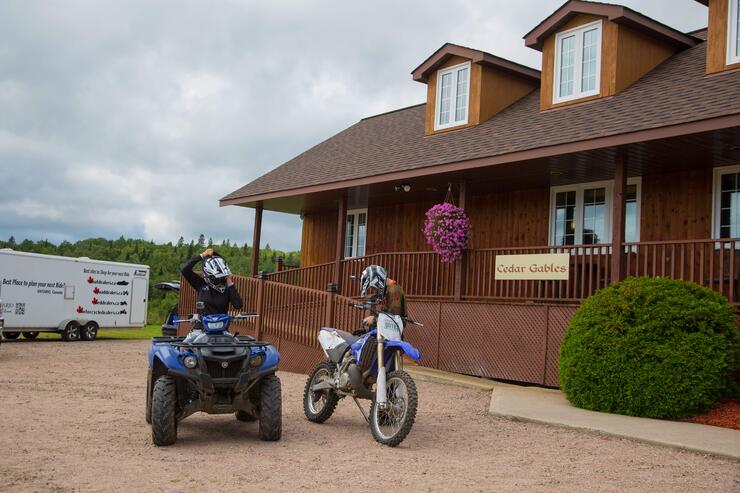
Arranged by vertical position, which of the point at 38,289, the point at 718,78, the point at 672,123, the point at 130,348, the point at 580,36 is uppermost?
the point at 580,36

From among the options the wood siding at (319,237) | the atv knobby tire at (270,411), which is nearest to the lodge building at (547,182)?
the wood siding at (319,237)

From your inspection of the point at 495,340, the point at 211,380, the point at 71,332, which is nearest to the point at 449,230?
the point at 495,340

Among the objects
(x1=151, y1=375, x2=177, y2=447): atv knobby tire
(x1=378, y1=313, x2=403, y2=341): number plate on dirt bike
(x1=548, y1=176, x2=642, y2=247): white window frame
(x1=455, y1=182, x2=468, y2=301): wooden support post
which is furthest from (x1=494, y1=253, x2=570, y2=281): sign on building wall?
(x1=151, y1=375, x2=177, y2=447): atv knobby tire

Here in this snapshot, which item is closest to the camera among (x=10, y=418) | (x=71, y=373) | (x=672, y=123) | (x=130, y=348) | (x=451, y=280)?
(x=10, y=418)

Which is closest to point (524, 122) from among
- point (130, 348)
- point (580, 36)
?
point (580, 36)

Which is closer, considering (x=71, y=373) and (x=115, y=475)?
(x=115, y=475)

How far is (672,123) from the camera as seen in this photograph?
1058 cm

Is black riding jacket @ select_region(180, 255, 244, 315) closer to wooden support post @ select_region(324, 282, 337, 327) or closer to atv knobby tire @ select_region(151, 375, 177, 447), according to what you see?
atv knobby tire @ select_region(151, 375, 177, 447)

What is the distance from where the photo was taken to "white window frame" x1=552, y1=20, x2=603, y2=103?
14.0m

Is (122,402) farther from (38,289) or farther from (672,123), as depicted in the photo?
(38,289)

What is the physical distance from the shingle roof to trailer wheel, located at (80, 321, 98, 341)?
740cm

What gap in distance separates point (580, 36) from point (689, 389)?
787cm

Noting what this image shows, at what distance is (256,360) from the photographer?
24.3ft

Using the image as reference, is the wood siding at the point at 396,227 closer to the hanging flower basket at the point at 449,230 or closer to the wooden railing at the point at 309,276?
the wooden railing at the point at 309,276
